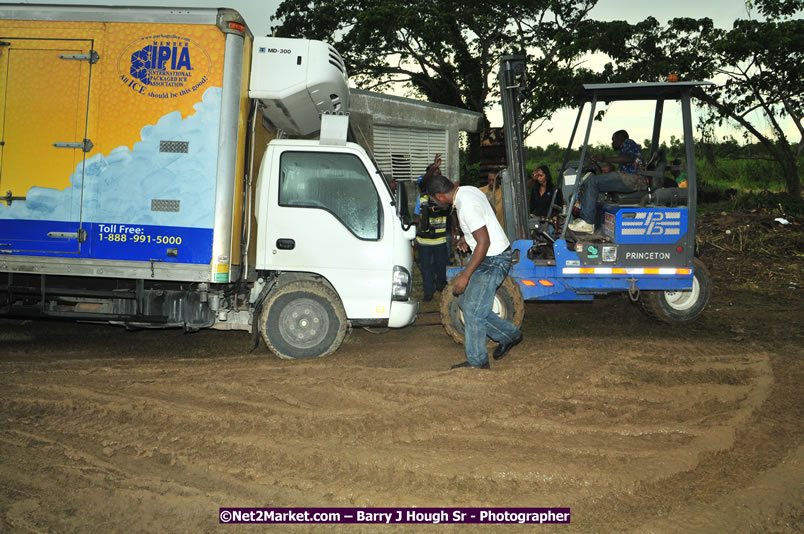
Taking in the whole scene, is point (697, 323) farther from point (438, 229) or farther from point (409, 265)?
point (409, 265)

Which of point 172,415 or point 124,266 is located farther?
point 124,266

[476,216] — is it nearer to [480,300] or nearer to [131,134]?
[480,300]

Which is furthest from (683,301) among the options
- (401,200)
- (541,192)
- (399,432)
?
(399,432)

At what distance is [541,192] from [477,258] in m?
4.00

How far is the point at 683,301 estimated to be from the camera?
8812 millimetres

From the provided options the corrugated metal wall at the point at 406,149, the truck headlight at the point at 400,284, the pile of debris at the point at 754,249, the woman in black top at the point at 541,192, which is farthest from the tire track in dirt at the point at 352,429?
Result: the corrugated metal wall at the point at 406,149

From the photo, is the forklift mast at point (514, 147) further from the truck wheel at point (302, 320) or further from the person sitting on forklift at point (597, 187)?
the truck wheel at point (302, 320)

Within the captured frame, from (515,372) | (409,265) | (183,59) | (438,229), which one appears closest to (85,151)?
(183,59)

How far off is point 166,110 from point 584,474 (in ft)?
15.6

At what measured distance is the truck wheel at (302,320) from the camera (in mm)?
6758

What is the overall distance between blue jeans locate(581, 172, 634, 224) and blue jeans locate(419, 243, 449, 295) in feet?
8.26

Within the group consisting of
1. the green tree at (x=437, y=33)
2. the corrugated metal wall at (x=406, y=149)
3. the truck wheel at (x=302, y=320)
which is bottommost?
the truck wheel at (x=302, y=320)

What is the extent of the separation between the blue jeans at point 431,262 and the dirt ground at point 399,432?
7.79 feet

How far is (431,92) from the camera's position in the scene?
Result: 1975cm
